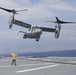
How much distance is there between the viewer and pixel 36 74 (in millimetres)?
26500

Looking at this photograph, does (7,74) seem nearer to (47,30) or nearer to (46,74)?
(46,74)

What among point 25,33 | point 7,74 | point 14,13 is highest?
point 14,13

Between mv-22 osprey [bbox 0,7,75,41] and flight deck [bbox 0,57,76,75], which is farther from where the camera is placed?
mv-22 osprey [bbox 0,7,75,41]

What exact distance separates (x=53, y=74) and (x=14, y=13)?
52.4 feet

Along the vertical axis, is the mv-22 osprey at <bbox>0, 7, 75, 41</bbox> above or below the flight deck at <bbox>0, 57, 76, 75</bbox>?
above

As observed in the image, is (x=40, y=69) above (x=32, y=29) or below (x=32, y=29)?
below

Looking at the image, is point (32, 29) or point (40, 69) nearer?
point (40, 69)

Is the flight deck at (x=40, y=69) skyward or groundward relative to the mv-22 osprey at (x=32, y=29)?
groundward

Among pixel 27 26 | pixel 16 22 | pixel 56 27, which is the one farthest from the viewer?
pixel 56 27

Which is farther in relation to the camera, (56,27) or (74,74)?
(56,27)

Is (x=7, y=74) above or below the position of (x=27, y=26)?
below

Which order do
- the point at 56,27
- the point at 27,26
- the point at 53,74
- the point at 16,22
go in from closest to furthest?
the point at 53,74
the point at 16,22
the point at 27,26
the point at 56,27

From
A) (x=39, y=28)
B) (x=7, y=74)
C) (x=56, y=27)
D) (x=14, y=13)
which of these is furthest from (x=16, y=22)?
(x=7, y=74)

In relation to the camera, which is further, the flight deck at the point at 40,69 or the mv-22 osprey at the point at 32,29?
the mv-22 osprey at the point at 32,29
